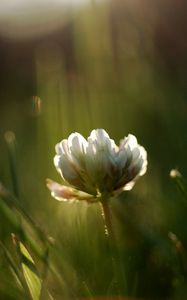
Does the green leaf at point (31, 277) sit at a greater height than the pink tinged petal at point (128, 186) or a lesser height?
lesser

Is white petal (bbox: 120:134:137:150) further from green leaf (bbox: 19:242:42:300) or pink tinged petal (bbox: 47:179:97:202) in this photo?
green leaf (bbox: 19:242:42:300)

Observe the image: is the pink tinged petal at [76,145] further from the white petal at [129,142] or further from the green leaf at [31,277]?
the green leaf at [31,277]

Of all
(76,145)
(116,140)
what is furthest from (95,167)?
(116,140)

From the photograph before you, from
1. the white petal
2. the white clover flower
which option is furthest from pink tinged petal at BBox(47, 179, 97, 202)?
the white petal

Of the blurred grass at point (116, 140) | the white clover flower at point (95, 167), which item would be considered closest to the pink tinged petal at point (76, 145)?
the white clover flower at point (95, 167)

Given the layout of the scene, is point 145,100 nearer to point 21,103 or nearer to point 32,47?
point 21,103

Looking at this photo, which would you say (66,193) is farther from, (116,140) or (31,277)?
(116,140)

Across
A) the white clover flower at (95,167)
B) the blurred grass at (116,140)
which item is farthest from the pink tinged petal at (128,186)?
the blurred grass at (116,140)

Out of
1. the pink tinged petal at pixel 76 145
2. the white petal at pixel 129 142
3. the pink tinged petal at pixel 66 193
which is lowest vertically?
the pink tinged petal at pixel 66 193

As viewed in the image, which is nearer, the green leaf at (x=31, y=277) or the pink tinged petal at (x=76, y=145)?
the green leaf at (x=31, y=277)
